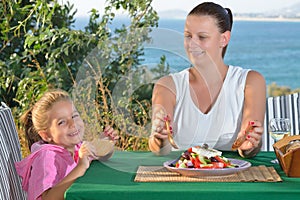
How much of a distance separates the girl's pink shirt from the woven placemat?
0.28m

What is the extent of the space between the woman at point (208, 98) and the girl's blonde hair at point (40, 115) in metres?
0.38

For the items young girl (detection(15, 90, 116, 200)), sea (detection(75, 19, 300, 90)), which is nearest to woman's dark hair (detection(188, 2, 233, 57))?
young girl (detection(15, 90, 116, 200))

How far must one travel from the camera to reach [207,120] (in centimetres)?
227

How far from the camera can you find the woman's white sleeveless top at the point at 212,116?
2219 millimetres

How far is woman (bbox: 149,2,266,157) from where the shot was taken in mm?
2191

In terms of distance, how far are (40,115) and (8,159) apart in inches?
7.4

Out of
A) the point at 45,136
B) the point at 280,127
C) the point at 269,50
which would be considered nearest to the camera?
the point at 280,127

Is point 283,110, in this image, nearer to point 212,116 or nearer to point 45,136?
point 212,116

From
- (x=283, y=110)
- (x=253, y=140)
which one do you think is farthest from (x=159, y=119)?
(x=283, y=110)

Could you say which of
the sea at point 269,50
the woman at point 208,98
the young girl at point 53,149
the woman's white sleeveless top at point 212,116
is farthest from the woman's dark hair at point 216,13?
the sea at point 269,50

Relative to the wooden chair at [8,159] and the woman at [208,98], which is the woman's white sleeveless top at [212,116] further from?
the wooden chair at [8,159]

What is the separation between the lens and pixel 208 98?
7.97 feet

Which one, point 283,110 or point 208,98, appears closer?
point 208,98

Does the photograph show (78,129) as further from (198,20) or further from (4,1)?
(4,1)
